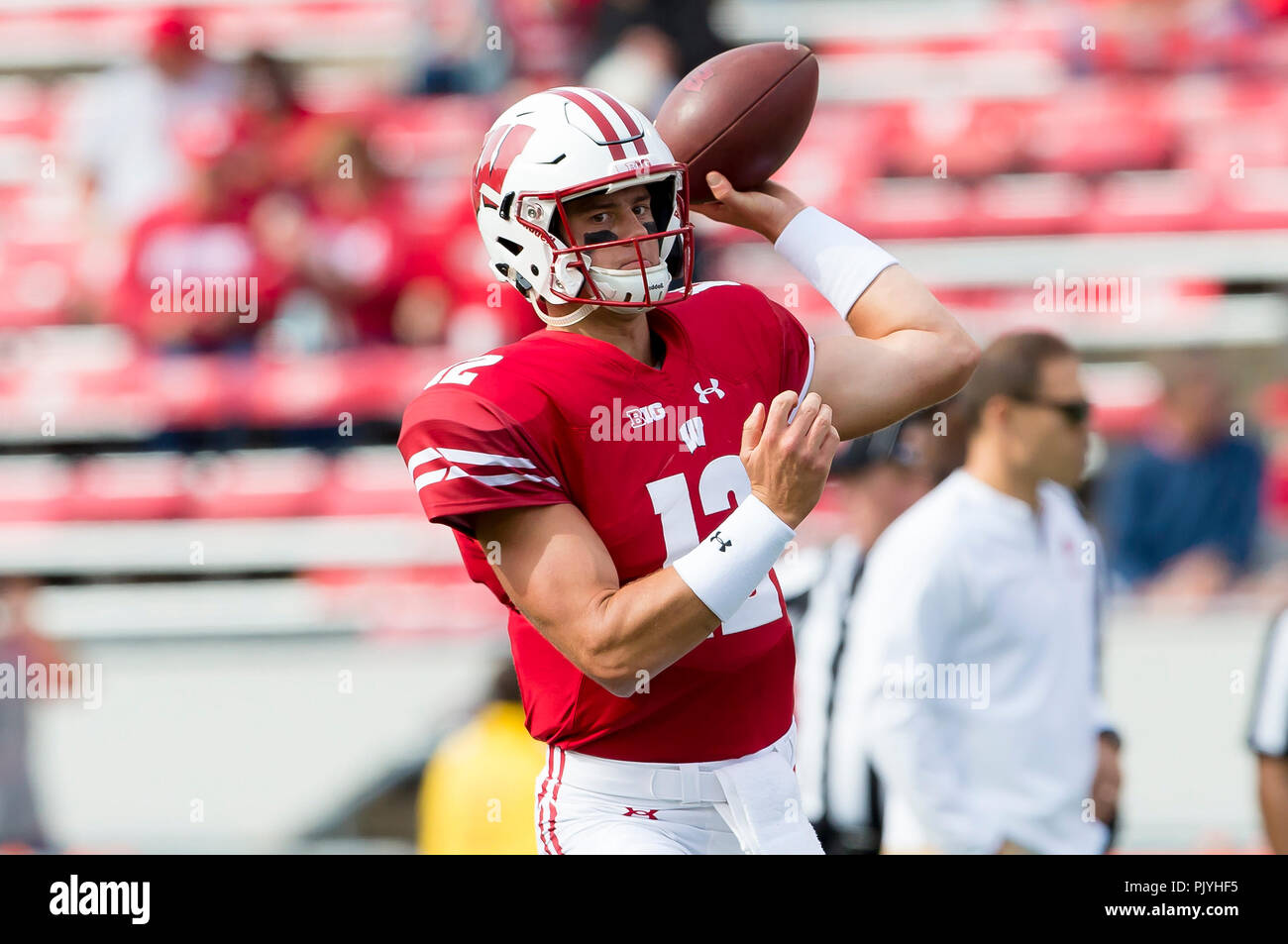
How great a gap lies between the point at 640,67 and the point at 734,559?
569cm

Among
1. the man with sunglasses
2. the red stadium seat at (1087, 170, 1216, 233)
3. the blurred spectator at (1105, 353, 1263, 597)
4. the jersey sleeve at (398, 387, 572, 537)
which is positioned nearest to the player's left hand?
the jersey sleeve at (398, 387, 572, 537)

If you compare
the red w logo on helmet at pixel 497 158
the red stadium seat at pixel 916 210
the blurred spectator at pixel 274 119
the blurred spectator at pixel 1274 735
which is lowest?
the blurred spectator at pixel 1274 735

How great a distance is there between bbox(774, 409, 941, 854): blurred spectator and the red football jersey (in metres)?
1.59

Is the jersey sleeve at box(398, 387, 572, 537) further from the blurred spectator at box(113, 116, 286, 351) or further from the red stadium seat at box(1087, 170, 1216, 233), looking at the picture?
the red stadium seat at box(1087, 170, 1216, 233)

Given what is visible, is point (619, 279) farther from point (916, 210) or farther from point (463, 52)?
point (463, 52)

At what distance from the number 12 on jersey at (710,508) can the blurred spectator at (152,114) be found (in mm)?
6131

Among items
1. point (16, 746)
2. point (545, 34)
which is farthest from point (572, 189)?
point (545, 34)

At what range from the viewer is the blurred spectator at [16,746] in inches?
238

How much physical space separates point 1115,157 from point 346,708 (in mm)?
4570

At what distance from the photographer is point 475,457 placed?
2252 mm

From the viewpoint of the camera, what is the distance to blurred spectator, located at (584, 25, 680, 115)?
7395 mm

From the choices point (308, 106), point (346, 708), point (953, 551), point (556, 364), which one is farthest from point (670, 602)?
point (308, 106)

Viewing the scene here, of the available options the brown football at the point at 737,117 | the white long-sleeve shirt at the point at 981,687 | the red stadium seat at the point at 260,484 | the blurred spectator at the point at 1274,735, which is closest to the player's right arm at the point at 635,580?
the brown football at the point at 737,117

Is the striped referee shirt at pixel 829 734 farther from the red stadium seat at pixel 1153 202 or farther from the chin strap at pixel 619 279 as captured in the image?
the red stadium seat at pixel 1153 202
